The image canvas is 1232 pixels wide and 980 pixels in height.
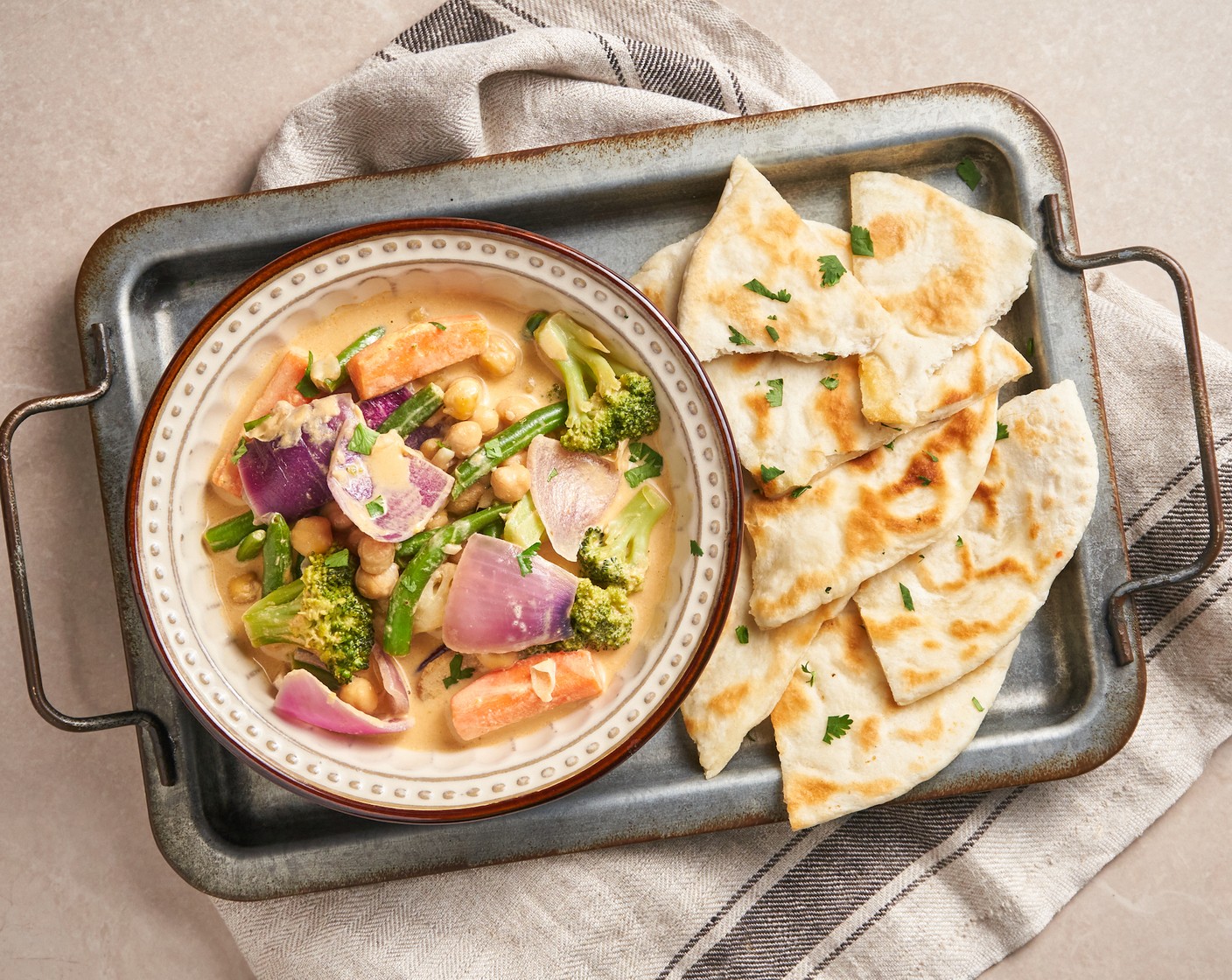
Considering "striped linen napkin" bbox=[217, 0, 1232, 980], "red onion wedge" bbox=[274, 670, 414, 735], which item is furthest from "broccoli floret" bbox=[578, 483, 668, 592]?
"striped linen napkin" bbox=[217, 0, 1232, 980]

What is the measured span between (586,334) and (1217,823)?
365 centimetres

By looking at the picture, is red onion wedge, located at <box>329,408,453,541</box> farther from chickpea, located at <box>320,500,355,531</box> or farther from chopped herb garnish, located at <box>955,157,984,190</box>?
chopped herb garnish, located at <box>955,157,984,190</box>

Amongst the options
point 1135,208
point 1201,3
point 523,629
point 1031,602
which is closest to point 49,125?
point 523,629

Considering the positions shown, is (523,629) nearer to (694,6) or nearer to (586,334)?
(586,334)

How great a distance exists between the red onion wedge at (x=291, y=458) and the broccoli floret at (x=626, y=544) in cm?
90

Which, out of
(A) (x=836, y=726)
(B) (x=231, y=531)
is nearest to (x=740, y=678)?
(A) (x=836, y=726)

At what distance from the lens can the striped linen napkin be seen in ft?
12.8

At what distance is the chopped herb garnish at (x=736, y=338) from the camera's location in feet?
11.1

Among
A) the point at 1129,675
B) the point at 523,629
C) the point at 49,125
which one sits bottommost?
the point at 1129,675

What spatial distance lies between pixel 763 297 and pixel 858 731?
1647 mm

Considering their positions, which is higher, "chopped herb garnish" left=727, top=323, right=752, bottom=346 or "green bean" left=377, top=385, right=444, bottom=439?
"chopped herb garnish" left=727, top=323, right=752, bottom=346

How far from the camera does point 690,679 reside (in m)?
3.08

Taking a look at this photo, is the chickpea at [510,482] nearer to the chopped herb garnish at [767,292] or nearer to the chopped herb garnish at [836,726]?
the chopped herb garnish at [767,292]

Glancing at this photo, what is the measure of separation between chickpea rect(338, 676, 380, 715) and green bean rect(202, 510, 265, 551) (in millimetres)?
623
